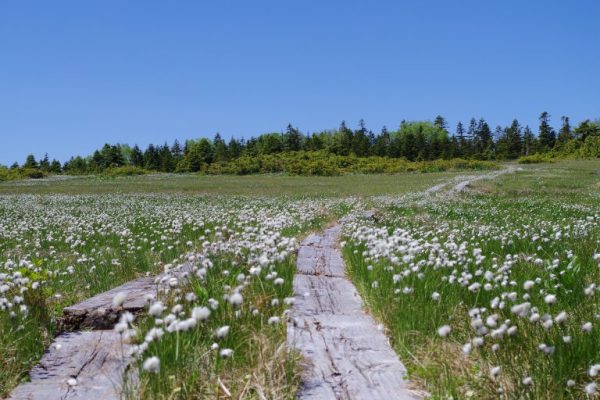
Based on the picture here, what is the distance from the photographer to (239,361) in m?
3.82

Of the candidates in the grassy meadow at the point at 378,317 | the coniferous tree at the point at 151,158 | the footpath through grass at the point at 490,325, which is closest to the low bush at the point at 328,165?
the coniferous tree at the point at 151,158

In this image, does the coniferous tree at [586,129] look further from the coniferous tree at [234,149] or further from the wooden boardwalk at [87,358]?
the wooden boardwalk at [87,358]

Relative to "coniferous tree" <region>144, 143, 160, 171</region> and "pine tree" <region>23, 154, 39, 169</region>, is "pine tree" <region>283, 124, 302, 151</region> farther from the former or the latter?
"pine tree" <region>23, 154, 39, 169</region>

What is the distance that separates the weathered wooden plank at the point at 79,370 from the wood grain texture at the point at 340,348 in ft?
4.69

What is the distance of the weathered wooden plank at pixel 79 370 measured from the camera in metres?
3.71

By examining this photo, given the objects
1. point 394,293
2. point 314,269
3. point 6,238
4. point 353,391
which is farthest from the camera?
point 6,238

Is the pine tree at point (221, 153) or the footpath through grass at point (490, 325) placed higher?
the pine tree at point (221, 153)

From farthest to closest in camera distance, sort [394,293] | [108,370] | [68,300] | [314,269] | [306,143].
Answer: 1. [306,143]
2. [314,269]
3. [68,300]
4. [394,293]
5. [108,370]

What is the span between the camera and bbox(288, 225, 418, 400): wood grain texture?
350cm

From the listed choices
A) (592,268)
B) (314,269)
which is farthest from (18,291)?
(592,268)

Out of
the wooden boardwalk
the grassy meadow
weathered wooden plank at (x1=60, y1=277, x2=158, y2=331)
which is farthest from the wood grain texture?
weathered wooden plank at (x1=60, y1=277, x2=158, y2=331)

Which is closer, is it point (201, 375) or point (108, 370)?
point (201, 375)

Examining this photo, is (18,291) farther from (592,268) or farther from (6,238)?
(6,238)

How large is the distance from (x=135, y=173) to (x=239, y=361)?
332ft
